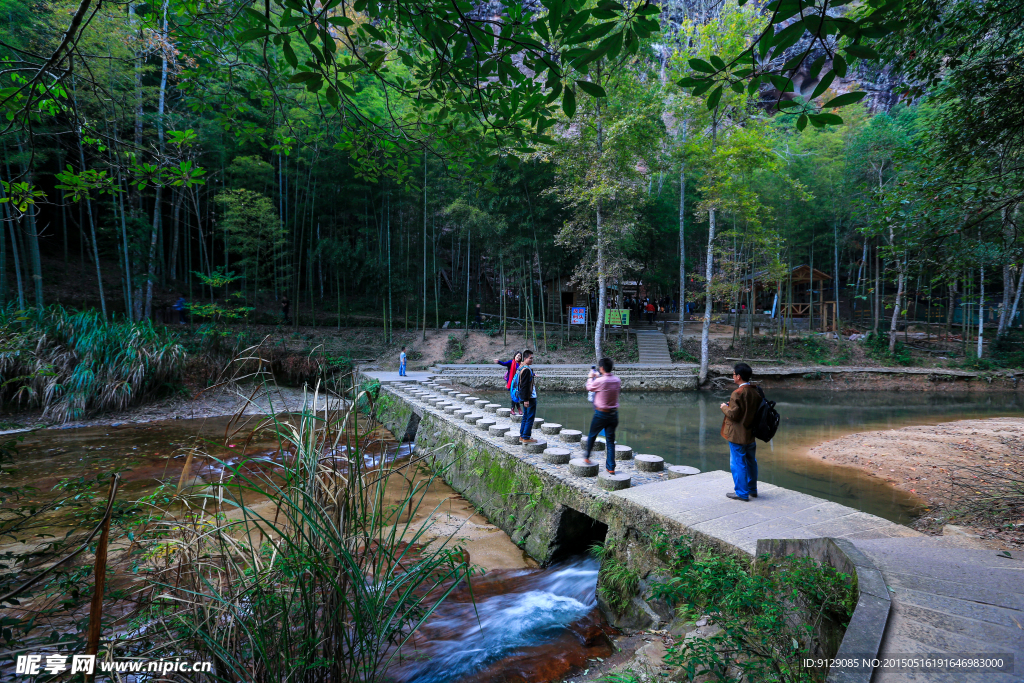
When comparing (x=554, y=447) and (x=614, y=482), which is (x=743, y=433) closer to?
(x=614, y=482)

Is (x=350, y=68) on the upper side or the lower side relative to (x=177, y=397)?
upper

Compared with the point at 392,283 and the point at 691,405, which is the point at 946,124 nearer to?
the point at 691,405

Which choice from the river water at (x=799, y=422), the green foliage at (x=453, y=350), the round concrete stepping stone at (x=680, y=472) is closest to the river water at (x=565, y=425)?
the river water at (x=799, y=422)

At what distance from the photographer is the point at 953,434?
7758mm

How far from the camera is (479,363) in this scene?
16031mm

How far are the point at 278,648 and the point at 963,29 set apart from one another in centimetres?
609

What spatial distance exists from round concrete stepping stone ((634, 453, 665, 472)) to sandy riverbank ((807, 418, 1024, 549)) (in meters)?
2.07

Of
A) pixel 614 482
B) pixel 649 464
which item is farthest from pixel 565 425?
pixel 614 482

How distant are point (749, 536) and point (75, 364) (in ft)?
36.2

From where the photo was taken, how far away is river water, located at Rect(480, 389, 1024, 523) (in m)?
5.76

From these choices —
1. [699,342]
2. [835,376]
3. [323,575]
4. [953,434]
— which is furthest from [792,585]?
[699,342]

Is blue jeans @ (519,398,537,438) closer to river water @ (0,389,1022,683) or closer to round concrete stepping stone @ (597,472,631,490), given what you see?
river water @ (0,389,1022,683)

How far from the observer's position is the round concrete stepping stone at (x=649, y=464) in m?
4.59

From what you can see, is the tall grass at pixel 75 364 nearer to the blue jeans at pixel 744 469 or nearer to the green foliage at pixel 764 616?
the green foliage at pixel 764 616
